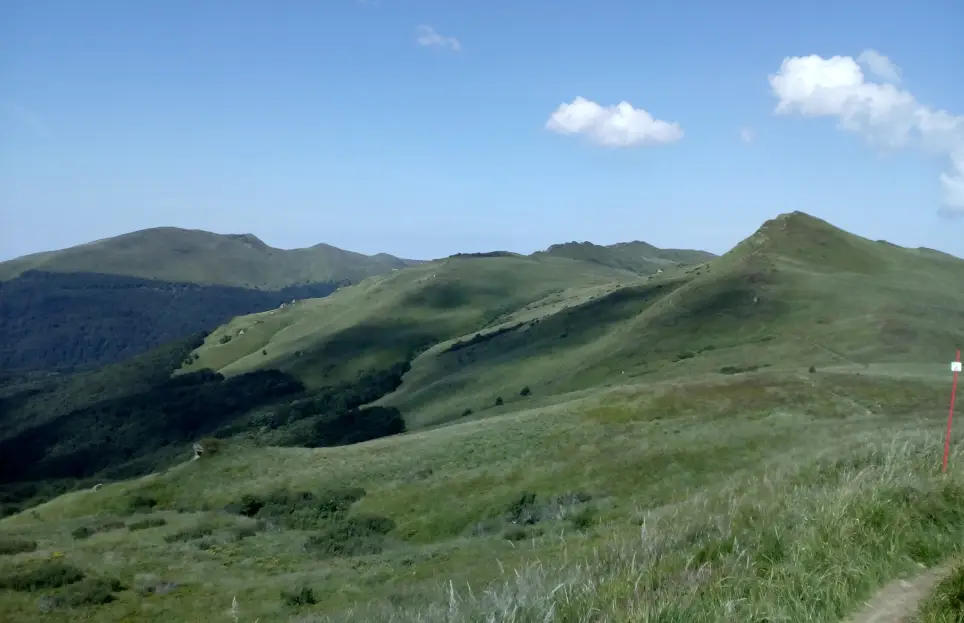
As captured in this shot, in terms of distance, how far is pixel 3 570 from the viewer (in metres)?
20.7

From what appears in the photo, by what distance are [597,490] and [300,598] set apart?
1395cm

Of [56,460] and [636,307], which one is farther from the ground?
[636,307]

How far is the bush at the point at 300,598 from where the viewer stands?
17.6 meters

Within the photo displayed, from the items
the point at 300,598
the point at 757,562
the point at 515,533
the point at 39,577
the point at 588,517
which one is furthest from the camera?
the point at 515,533

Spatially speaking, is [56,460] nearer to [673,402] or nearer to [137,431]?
[137,431]

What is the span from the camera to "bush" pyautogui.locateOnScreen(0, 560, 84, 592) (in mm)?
19641

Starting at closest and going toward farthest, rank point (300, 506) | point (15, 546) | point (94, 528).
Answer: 1. point (15, 546)
2. point (94, 528)
3. point (300, 506)

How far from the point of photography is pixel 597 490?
93.1 ft

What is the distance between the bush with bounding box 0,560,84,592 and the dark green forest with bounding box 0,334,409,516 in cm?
6733

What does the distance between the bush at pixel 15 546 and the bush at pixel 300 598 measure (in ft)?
42.4

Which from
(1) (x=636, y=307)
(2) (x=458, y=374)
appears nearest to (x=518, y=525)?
(2) (x=458, y=374)

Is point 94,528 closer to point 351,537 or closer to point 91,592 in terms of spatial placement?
point 351,537

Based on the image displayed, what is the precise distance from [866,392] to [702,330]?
5135 cm

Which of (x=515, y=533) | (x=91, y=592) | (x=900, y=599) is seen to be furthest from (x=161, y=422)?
(x=900, y=599)
